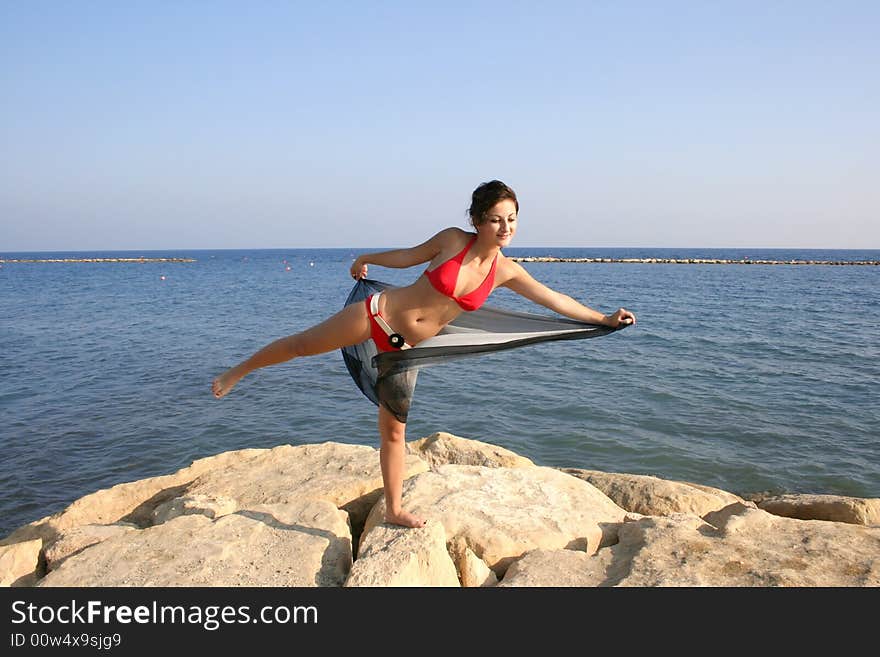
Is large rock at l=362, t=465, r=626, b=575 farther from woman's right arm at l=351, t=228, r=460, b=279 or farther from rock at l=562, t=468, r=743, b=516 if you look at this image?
woman's right arm at l=351, t=228, r=460, b=279

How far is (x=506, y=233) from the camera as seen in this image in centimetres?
406

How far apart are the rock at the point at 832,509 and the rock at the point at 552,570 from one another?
3209mm

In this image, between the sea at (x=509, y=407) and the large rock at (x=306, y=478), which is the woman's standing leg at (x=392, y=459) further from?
the sea at (x=509, y=407)

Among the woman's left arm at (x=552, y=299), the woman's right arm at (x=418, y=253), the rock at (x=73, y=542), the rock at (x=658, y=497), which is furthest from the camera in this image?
the rock at (x=658, y=497)

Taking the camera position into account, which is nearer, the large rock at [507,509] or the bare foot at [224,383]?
the large rock at [507,509]

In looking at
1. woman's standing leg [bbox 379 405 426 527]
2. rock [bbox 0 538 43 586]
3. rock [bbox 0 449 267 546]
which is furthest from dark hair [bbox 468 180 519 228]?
rock [bbox 0 449 267 546]

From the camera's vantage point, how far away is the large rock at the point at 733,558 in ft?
12.1

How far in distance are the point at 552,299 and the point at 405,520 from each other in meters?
1.88

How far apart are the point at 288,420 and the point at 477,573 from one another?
7.55 meters

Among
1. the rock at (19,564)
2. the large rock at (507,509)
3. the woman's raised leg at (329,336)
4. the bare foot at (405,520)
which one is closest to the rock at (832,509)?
the large rock at (507,509)

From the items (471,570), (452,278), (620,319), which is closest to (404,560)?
(471,570)

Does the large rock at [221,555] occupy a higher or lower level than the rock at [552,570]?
higher

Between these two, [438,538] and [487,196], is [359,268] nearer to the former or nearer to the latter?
[487,196]
